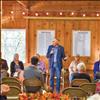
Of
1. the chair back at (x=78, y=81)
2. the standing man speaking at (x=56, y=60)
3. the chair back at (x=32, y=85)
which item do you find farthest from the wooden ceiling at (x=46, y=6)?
the chair back at (x=32, y=85)

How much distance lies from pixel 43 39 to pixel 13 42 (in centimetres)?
116

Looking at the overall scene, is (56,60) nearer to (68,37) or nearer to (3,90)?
(68,37)

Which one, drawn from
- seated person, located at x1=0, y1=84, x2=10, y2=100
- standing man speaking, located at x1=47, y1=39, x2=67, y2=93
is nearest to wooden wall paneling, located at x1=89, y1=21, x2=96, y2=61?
standing man speaking, located at x1=47, y1=39, x2=67, y2=93

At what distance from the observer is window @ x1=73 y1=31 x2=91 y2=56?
1411cm

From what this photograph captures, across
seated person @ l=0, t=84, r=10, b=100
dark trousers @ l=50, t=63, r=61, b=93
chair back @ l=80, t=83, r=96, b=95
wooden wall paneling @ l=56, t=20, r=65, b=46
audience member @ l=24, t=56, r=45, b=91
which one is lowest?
dark trousers @ l=50, t=63, r=61, b=93

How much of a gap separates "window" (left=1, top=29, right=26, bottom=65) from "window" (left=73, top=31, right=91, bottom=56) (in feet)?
6.13

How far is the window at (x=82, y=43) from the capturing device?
14109mm

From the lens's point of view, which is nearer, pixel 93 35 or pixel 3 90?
pixel 3 90

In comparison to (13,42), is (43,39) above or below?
above

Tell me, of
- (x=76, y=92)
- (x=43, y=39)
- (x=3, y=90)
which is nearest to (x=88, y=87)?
(x=76, y=92)

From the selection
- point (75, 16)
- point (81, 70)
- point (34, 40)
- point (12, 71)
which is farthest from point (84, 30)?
point (81, 70)

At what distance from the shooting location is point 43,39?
1434 cm

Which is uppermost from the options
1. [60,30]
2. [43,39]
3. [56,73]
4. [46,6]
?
[46,6]

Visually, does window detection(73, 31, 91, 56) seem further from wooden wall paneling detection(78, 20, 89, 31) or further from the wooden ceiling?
the wooden ceiling
